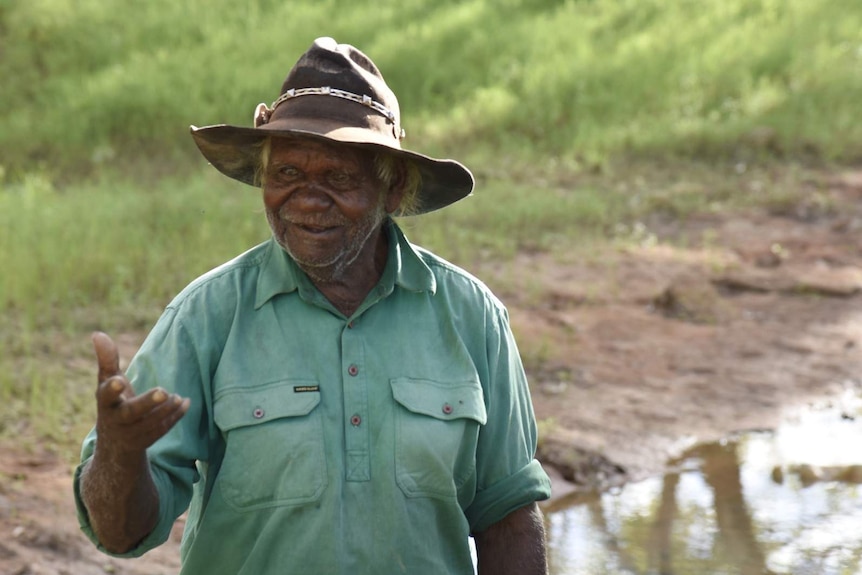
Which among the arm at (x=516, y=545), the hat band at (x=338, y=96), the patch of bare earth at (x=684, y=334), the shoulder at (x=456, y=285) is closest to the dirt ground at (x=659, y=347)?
the patch of bare earth at (x=684, y=334)

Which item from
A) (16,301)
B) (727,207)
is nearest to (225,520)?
(16,301)

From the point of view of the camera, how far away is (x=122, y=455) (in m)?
2.10

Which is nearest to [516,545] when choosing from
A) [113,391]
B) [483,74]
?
[113,391]

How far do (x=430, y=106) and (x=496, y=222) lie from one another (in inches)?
122

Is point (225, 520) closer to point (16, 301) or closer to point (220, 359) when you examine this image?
point (220, 359)

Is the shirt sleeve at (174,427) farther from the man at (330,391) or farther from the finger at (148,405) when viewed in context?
the finger at (148,405)

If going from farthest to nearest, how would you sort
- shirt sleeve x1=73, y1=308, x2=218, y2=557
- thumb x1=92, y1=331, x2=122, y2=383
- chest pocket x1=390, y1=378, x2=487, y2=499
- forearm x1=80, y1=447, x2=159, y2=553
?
chest pocket x1=390, y1=378, x2=487, y2=499 → shirt sleeve x1=73, y1=308, x2=218, y2=557 → forearm x1=80, y1=447, x2=159, y2=553 → thumb x1=92, y1=331, x2=122, y2=383

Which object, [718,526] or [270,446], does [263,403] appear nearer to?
[270,446]

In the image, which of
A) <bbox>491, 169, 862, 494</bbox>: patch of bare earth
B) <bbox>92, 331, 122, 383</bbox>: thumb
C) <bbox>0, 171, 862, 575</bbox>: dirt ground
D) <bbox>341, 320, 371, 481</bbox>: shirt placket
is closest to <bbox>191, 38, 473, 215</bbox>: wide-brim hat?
<bbox>341, 320, 371, 481</bbox>: shirt placket

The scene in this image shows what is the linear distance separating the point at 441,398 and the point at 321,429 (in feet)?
0.76

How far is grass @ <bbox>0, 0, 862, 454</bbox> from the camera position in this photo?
290 inches

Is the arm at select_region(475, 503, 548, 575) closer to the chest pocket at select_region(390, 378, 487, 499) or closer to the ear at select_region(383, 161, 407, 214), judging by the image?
the chest pocket at select_region(390, 378, 487, 499)

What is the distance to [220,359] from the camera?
2.42m

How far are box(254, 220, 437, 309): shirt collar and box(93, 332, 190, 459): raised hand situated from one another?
48 cm
